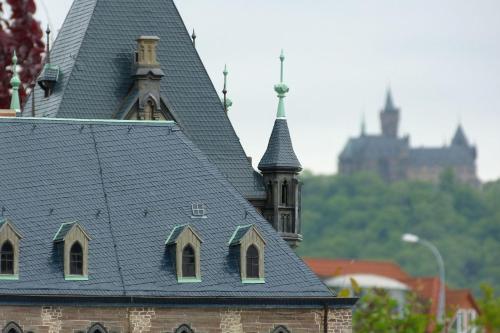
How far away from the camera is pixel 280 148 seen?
288ft

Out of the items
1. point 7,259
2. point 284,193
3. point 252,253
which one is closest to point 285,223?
point 284,193

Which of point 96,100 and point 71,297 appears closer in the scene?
point 71,297

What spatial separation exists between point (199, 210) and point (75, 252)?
508 centimetres

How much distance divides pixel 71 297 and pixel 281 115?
15.3m

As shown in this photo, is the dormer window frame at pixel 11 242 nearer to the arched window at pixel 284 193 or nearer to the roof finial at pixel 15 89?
the roof finial at pixel 15 89

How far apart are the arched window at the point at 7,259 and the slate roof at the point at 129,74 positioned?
34.3ft

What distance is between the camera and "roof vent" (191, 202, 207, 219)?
7894 centimetres

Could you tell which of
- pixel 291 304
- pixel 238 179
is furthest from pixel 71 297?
pixel 238 179

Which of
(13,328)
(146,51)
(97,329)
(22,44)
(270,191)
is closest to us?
(13,328)

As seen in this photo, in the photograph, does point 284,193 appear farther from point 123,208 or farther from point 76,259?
point 76,259

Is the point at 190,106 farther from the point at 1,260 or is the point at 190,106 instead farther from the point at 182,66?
the point at 1,260

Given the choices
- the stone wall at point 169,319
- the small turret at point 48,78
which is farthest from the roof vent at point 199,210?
the small turret at point 48,78

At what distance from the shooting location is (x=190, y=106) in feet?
286

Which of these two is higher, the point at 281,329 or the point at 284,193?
the point at 284,193
